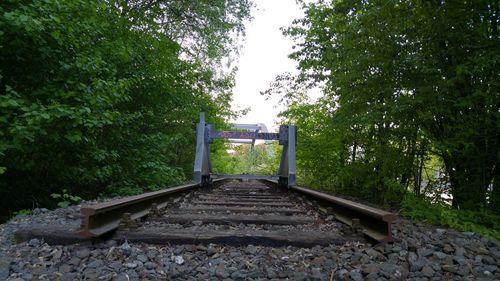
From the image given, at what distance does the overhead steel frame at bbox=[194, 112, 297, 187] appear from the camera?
699 centimetres

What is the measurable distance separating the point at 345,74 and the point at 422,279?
4478 millimetres

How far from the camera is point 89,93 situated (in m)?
4.46

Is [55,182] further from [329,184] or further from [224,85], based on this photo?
[224,85]

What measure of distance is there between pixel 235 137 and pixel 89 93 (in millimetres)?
3979

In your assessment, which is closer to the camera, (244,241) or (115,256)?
(115,256)

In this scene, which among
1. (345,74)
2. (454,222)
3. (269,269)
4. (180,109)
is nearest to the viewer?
(269,269)

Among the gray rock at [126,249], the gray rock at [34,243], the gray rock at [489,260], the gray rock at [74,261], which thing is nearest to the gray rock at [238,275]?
the gray rock at [126,249]

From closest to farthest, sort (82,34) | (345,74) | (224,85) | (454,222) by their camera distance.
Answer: (454,222), (82,34), (345,74), (224,85)

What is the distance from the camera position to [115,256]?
2.10m

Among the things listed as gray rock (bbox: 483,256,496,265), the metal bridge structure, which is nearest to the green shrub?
A: the metal bridge structure

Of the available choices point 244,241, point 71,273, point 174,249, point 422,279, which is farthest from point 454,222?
point 71,273

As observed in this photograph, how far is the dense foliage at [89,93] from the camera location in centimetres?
389

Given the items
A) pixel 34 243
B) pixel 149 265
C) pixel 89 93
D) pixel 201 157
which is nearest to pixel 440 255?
pixel 149 265

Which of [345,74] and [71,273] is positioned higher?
[345,74]
